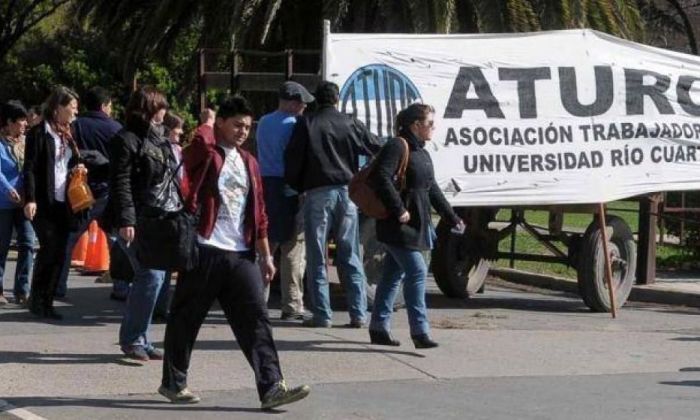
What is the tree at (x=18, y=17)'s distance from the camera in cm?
3331

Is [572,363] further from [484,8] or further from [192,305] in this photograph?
[484,8]

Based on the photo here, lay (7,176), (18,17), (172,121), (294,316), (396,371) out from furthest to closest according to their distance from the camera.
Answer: (18,17), (7,176), (172,121), (294,316), (396,371)

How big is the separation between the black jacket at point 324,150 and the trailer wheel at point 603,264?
8.43ft

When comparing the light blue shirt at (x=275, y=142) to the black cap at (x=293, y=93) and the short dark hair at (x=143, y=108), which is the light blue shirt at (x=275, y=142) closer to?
the black cap at (x=293, y=93)

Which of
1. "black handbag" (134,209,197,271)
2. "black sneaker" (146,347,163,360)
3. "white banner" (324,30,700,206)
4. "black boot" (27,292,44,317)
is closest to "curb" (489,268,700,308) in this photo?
"white banner" (324,30,700,206)

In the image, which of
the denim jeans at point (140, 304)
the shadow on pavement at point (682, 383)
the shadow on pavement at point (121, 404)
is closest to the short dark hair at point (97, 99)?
the denim jeans at point (140, 304)

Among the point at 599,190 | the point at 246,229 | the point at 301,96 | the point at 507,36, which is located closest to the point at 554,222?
the point at 599,190

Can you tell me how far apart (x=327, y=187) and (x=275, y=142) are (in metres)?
0.69

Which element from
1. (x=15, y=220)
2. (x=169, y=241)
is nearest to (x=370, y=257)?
(x=15, y=220)

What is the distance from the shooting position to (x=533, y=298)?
45.9 feet

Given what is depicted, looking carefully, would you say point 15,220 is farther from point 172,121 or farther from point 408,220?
point 408,220

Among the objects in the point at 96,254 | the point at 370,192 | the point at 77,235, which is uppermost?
the point at 370,192

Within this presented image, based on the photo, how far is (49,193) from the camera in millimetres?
10852

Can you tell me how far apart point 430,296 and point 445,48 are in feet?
8.60
